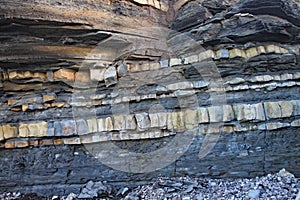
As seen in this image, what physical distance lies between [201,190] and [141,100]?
185 cm

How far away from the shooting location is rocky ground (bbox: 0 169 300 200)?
426 cm

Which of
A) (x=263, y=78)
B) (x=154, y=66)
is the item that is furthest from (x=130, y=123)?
(x=263, y=78)

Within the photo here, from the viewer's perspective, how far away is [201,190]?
4.61 meters

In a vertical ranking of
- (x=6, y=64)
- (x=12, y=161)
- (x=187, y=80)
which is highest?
(x=6, y=64)

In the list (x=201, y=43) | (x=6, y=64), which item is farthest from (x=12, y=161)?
(x=201, y=43)

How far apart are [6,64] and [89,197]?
2.69 meters

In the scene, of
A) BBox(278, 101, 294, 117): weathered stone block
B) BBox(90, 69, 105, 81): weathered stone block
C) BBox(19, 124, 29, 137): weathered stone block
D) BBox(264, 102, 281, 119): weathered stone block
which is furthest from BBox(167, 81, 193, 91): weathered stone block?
BBox(19, 124, 29, 137): weathered stone block

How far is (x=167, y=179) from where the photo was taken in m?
5.07

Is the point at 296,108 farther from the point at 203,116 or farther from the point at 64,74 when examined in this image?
the point at 64,74

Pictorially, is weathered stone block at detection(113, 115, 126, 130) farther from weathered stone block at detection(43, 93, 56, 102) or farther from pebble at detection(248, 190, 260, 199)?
pebble at detection(248, 190, 260, 199)

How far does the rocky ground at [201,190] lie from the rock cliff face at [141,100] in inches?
6.4

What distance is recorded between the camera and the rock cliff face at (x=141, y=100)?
4996 mm

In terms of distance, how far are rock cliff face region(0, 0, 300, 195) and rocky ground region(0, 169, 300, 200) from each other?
163mm

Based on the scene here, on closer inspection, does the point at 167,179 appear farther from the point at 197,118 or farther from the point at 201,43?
the point at 201,43
